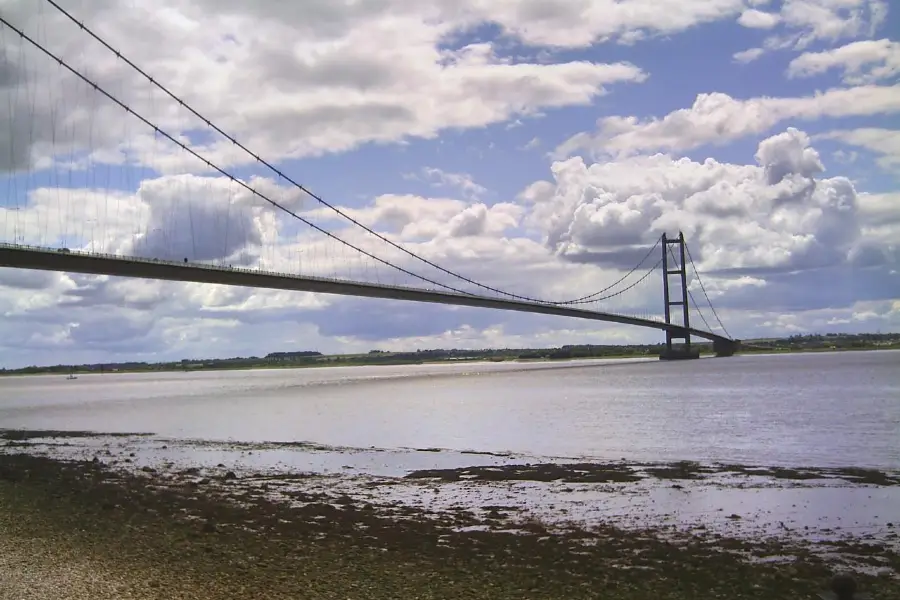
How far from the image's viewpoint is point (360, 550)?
32.3 ft

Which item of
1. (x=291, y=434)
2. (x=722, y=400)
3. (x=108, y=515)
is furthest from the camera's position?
(x=722, y=400)

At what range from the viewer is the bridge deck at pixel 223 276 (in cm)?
4241

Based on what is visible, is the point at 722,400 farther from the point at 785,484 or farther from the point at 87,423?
the point at 87,423

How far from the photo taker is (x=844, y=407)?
34.3 metres

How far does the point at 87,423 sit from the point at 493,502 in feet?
88.1

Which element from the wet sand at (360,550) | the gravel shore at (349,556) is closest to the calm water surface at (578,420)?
the wet sand at (360,550)

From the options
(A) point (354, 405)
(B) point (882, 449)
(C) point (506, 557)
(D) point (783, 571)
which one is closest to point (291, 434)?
(A) point (354, 405)

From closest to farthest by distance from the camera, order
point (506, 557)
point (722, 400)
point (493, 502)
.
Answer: point (506, 557), point (493, 502), point (722, 400)

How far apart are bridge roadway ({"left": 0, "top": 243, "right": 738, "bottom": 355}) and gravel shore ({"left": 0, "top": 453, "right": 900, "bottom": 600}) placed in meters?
32.7

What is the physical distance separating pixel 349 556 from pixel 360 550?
0.40 m

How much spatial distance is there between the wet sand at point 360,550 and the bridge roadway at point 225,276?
3056cm

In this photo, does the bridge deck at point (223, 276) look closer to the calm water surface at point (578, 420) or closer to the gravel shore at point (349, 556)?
the calm water surface at point (578, 420)

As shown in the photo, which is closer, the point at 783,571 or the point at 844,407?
the point at 783,571

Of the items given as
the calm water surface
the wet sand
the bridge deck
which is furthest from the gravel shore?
the bridge deck
